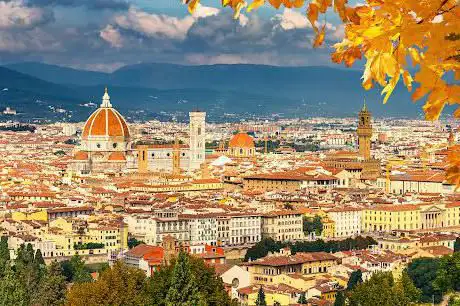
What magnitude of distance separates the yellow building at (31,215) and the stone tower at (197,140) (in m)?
23.4

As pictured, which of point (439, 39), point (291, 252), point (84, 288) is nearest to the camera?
point (439, 39)

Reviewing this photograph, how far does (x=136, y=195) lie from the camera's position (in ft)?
131

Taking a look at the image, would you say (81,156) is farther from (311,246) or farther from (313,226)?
(311,246)

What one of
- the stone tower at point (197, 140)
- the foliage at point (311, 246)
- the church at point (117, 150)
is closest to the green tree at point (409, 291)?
the foliage at point (311, 246)

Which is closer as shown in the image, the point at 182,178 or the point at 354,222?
the point at 354,222

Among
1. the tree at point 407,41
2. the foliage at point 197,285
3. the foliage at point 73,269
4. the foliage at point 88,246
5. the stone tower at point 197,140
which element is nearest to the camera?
the tree at point 407,41

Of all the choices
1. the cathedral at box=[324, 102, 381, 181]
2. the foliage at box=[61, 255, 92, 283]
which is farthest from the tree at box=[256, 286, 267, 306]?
the cathedral at box=[324, 102, 381, 181]

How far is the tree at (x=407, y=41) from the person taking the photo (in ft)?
4.56

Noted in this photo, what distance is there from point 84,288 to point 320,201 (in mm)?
22028

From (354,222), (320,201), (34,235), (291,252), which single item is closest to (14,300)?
(291,252)

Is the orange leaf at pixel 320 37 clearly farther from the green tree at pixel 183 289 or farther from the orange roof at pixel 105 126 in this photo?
the orange roof at pixel 105 126

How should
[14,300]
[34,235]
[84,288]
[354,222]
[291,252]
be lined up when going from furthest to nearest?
[354,222], [34,235], [291,252], [84,288], [14,300]

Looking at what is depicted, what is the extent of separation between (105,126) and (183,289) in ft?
131

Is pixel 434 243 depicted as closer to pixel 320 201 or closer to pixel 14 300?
pixel 320 201
